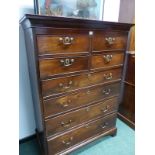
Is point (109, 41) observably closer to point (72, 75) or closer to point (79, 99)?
point (72, 75)

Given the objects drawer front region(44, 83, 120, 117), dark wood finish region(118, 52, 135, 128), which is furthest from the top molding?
dark wood finish region(118, 52, 135, 128)

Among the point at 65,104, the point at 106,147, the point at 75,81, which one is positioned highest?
the point at 75,81

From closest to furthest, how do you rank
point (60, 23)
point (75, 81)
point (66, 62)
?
point (60, 23), point (66, 62), point (75, 81)

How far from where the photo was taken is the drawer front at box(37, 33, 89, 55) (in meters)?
1.06

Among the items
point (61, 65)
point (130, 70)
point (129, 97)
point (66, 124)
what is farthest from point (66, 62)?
point (129, 97)

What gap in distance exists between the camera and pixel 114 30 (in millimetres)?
1389

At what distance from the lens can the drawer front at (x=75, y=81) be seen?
46.7 inches

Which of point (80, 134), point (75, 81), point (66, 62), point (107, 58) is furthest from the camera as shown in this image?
point (80, 134)

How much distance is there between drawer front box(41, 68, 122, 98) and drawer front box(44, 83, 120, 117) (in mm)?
69

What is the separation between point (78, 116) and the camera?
1.46 meters

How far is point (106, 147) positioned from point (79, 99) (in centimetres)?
78
